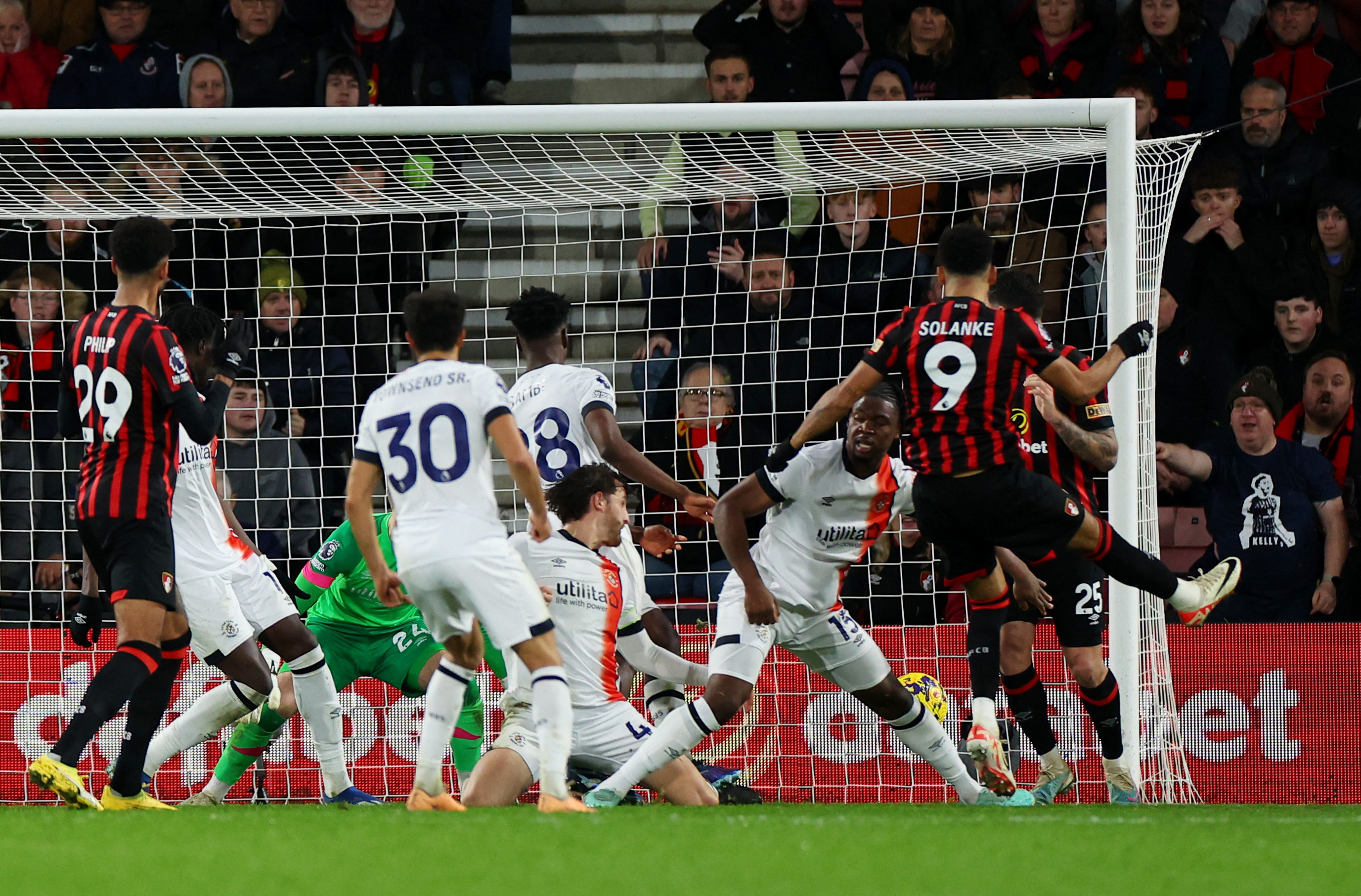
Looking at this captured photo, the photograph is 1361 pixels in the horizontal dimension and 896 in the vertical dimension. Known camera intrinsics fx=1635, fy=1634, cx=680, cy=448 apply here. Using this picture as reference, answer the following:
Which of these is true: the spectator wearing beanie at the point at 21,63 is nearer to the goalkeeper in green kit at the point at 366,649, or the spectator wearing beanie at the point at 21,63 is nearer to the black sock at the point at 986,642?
the goalkeeper in green kit at the point at 366,649

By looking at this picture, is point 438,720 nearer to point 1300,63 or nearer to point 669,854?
point 669,854

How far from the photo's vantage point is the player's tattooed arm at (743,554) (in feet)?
22.7

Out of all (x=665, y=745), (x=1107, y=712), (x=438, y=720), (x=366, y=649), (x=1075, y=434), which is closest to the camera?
(x=438, y=720)

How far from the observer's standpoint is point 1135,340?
6.50 metres

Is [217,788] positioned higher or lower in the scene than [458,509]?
lower

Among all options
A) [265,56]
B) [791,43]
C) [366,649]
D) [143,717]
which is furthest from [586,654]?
[265,56]

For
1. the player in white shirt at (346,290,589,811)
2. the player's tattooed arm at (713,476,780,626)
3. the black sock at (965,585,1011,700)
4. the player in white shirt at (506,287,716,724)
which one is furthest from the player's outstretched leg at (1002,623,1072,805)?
the player in white shirt at (346,290,589,811)

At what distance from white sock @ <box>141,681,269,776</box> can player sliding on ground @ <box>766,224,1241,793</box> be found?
2.84m

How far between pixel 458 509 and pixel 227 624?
2280mm

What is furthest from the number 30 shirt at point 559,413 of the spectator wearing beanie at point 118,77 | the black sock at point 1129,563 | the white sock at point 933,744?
the spectator wearing beanie at point 118,77

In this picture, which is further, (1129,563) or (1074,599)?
(1074,599)

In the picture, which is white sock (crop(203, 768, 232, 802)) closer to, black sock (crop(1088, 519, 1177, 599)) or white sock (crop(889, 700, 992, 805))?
white sock (crop(889, 700, 992, 805))

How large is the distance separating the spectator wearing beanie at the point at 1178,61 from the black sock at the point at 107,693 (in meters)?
8.01

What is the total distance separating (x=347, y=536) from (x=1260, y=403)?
5417 mm
